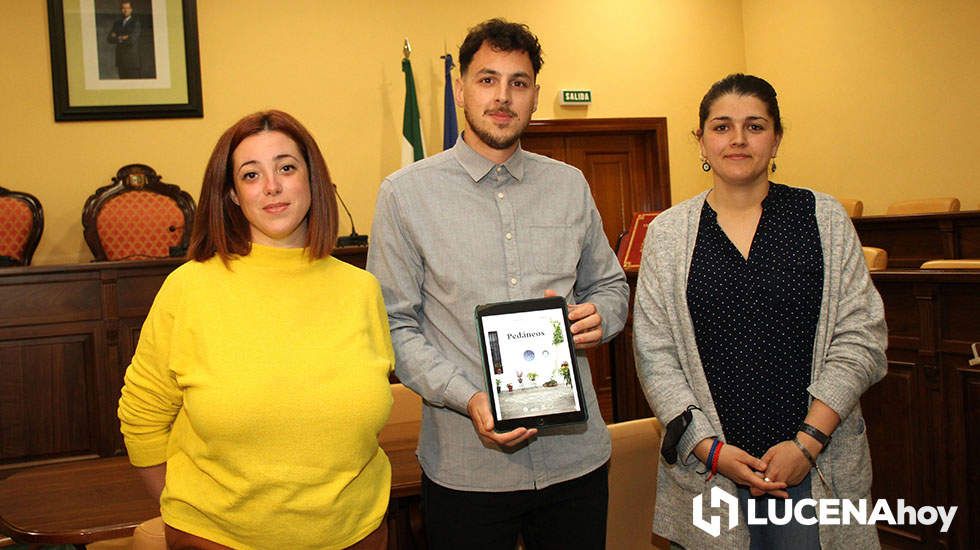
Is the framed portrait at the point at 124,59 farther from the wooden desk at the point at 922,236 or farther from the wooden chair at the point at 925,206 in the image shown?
the wooden chair at the point at 925,206

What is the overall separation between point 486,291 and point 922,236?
524 centimetres

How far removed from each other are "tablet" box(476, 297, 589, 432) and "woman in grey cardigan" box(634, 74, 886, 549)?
29 centimetres

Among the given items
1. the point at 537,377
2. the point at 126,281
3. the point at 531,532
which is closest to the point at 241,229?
the point at 537,377

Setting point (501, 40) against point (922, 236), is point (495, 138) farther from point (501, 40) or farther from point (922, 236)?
point (922, 236)

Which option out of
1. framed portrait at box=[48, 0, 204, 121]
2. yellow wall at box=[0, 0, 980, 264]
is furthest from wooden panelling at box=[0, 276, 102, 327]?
framed portrait at box=[48, 0, 204, 121]

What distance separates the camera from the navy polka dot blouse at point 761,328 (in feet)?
5.55

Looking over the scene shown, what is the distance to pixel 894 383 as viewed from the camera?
289cm

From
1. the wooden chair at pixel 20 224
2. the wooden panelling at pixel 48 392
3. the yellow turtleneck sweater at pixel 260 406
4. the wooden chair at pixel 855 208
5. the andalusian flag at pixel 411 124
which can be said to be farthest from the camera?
the wooden chair at pixel 855 208

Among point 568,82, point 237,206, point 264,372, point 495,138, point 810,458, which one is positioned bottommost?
point 810,458

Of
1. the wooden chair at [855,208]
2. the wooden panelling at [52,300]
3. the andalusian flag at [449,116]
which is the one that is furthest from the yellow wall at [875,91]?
the wooden panelling at [52,300]

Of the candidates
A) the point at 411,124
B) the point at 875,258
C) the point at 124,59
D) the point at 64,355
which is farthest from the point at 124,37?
the point at 875,258

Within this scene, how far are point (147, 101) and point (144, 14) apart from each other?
0.64 metres

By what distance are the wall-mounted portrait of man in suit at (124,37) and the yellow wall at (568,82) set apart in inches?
15.0

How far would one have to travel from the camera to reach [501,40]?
173cm
